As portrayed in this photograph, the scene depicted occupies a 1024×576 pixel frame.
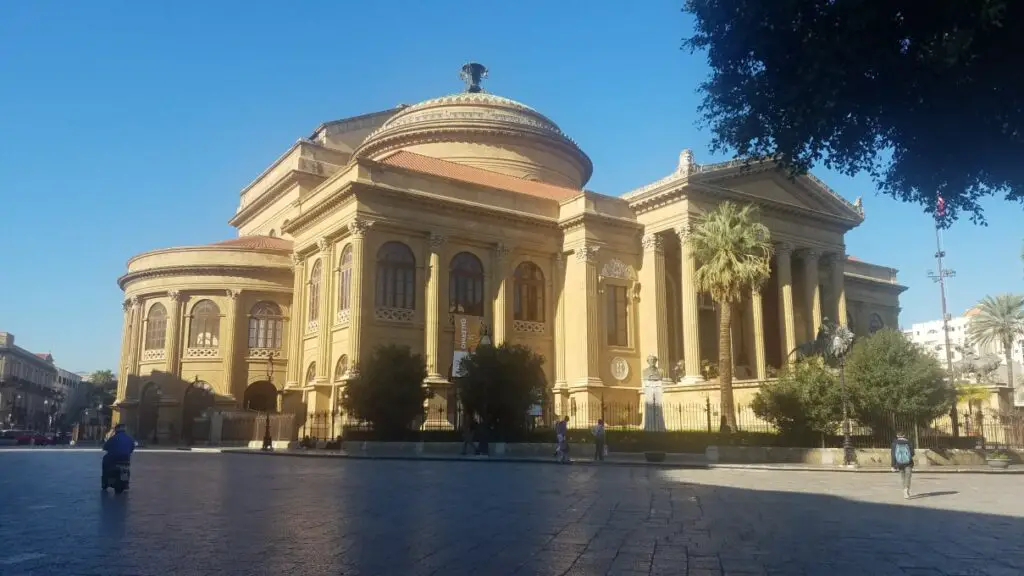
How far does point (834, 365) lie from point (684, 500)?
21.1m

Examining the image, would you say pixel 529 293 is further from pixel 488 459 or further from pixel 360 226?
pixel 488 459

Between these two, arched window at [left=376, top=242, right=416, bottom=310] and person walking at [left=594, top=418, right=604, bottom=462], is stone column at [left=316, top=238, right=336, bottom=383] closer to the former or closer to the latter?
arched window at [left=376, top=242, right=416, bottom=310]

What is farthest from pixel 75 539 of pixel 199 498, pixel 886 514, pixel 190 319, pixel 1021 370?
pixel 1021 370

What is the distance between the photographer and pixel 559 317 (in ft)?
130

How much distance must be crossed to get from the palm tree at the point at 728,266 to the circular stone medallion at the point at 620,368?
25.4 feet

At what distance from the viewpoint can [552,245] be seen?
132 ft

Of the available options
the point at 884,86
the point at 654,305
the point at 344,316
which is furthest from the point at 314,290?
the point at 884,86

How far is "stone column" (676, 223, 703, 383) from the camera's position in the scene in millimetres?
37000

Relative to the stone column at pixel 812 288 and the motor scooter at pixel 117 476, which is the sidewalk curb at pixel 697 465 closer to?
the motor scooter at pixel 117 476

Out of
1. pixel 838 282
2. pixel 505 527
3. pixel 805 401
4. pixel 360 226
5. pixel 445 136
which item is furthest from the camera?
pixel 445 136

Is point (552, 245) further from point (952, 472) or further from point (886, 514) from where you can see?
point (886, 514)

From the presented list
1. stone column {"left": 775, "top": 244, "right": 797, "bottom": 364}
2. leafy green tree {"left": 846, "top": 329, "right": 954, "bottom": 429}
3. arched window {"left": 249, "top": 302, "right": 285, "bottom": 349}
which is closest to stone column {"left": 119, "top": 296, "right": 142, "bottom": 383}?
arched window {"left": 249, "top": 302, "right": 285, "bottom": 349}

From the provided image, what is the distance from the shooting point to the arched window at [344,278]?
3528 cm

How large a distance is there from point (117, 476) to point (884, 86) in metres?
12.9
